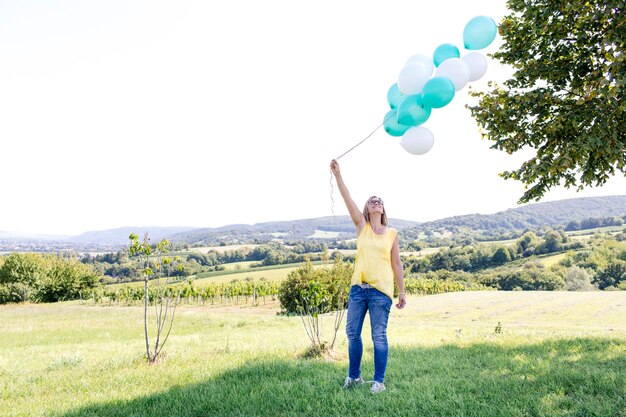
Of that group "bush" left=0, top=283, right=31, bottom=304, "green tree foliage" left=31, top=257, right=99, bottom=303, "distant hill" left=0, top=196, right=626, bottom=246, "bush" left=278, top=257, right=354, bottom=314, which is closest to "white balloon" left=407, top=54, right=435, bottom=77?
"bush" left=278, top=257, right=354, bottom=314

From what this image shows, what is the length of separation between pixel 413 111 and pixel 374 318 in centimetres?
Result: 257

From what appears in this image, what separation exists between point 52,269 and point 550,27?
7224 centimetres

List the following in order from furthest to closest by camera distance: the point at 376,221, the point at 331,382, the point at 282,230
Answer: the point at 282,230
the point at 331,382
the point at 376,221

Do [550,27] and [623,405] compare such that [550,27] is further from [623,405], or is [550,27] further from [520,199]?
[623,405]

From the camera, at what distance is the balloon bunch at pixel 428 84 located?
5453 mm

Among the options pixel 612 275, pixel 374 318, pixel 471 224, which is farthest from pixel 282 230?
pixel 374 318

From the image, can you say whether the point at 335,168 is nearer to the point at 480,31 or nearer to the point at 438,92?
the point at 438,92

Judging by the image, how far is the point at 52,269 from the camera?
213 ft

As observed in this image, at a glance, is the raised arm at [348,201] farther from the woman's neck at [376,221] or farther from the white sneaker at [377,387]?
the white sneaker at [377,387]

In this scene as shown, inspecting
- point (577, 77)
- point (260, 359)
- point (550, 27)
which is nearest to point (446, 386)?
Answer: point (260, 359)

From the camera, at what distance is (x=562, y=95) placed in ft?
24.0

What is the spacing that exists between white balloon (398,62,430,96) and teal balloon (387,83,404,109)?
0.36 meters

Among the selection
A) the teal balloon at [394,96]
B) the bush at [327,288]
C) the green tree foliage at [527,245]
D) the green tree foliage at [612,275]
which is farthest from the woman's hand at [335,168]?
the green tree foliage at [527,245]

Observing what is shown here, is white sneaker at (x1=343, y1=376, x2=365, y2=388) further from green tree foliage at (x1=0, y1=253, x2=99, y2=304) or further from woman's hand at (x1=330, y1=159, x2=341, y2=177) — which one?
green tree foliage at (x1=0, y1=253, x2=99, y2=304)
